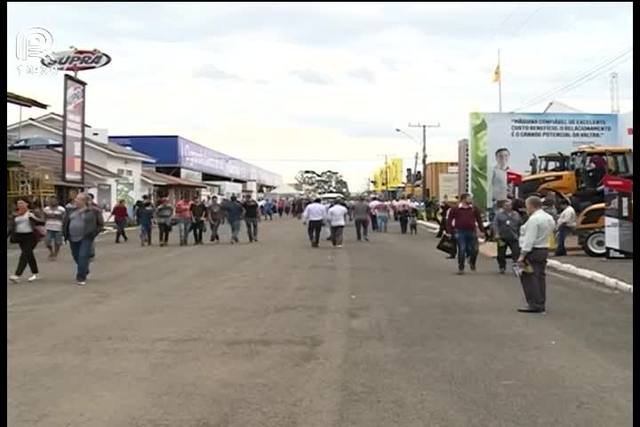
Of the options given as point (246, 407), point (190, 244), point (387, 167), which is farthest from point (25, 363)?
point (387, 167)

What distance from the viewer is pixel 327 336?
9391 mm

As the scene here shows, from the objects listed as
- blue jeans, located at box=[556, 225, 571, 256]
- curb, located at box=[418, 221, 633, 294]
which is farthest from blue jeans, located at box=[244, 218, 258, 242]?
curb, located at box=[418, 221, 633, 294]

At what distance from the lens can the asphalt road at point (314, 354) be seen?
20.3 feet

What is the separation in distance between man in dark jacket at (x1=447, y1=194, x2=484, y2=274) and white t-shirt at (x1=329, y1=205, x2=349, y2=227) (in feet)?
26.5

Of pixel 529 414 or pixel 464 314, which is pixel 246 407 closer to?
pixel 529 414

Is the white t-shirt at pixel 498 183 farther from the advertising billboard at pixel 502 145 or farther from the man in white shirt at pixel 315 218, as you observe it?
the man in white shirt at pixel 315 218

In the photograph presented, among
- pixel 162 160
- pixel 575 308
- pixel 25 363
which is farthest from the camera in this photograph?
pixel 162 160

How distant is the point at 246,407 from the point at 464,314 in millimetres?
5622

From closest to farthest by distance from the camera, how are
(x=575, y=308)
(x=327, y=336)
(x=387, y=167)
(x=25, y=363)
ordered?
(x=25, y=363) < (x=327, y=336) < (x=575, y=308) < (x=387, y=167)

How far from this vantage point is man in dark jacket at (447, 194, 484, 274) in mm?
17203

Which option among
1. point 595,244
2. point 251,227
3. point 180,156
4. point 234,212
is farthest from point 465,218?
point 180,156

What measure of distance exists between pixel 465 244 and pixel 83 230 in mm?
7694

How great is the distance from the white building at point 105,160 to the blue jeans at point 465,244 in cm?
2957

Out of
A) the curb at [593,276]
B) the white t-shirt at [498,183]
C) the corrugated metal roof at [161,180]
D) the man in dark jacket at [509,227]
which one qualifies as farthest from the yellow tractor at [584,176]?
the corrugated metal roof at [161,180]
